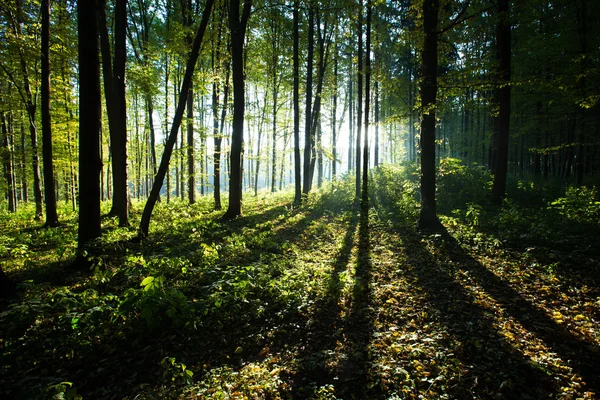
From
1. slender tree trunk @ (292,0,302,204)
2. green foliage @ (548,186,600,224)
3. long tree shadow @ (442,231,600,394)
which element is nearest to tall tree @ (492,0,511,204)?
green foliage @ (548,186,600,224)

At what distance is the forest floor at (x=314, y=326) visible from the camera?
3.23 meters

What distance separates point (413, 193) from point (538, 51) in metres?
9.41

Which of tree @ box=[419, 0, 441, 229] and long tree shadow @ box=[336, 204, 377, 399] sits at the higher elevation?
tree @ box=[419, 0, 441, 229]

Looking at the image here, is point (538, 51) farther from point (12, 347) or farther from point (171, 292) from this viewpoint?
point (12, 347)

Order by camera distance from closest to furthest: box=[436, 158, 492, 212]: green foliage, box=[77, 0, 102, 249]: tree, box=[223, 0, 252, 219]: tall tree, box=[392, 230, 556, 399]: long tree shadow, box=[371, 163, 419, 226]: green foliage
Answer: box=[392, 230, 556, 399]: long tree shadow, box=[77, 0, 102, 249]: tree, box=[223, 0, 252, 219]: tall tree, box=[371, 163, 419, 226]: green foliage, box=[436, 158, 492, 212]: green foliage

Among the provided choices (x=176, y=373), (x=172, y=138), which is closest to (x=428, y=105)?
(x=172, y=138)

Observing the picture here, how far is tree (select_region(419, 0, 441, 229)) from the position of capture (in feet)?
29.2

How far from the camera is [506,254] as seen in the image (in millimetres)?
6910

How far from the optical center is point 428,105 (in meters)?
8.81

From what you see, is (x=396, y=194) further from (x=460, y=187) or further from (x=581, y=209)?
(x=581, y=209)

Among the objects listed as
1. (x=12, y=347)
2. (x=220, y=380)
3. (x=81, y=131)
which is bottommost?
(x=220, y=380)

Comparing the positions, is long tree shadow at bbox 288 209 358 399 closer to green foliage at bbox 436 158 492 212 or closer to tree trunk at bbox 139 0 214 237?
tree trunk at bbox 139 0 214 237

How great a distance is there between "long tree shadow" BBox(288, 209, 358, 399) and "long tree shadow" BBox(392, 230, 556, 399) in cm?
147

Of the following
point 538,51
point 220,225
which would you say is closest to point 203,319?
point 220,225
